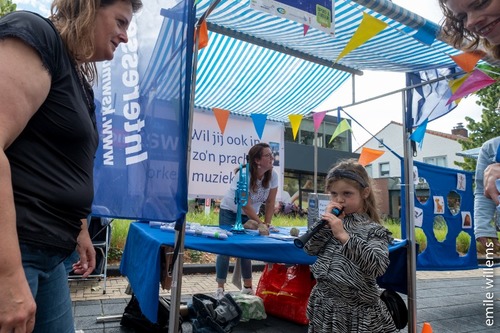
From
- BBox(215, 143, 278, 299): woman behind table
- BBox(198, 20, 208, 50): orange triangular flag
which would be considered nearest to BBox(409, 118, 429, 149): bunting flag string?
BBox(215, 143, 278, 299): woman behind table

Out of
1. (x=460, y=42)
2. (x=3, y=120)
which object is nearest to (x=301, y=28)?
(x=460, y=42)

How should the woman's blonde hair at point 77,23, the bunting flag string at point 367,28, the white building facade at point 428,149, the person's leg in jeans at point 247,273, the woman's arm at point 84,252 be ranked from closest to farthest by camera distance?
1. the woman's blonde hair at point 77,23
2. the woman's arm at point 84,252
3. the bunting flag string at point 367,28
4. the person's leg in jeans at point 247,273
5. the white building facade at point 428,149

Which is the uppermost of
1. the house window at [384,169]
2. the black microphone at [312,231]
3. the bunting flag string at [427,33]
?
the house window at [384,169]

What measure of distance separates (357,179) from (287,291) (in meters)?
1.63

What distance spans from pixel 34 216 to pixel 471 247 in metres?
4.75

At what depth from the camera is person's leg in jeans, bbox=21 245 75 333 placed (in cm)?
92

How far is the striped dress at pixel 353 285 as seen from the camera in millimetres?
1826

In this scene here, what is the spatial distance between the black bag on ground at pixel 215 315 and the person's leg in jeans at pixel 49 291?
1.65m

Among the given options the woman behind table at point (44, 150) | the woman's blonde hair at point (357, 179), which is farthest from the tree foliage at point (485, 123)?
the woman behind table at point (44, 150)

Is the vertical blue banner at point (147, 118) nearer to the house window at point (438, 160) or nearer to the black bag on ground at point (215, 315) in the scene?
the black bag on ground at point (215, 315)

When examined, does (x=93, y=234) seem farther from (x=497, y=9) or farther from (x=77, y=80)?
(x=497, y=9)

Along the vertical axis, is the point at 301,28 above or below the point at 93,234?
above

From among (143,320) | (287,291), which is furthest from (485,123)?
(143,320)

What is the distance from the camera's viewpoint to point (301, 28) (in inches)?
129
